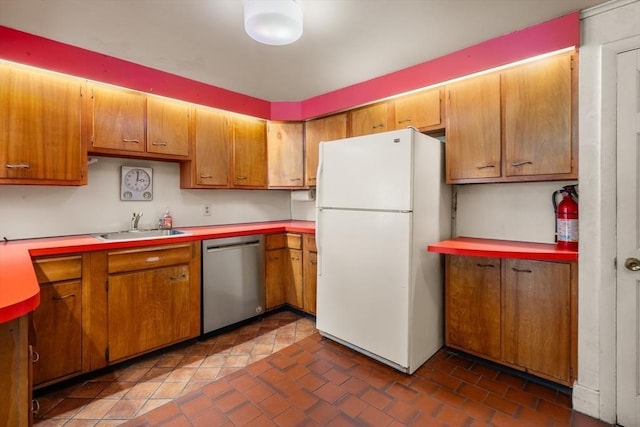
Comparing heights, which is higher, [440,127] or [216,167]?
[440,127]

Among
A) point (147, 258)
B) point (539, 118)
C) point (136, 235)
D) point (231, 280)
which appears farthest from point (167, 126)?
point (539, 118)

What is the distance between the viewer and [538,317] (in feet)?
6.53

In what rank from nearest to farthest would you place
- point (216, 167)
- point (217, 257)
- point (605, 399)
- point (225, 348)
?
point (605, 399)
point (225, 348)
point (217, 257)
point (216, 167)

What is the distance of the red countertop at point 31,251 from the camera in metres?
0.94

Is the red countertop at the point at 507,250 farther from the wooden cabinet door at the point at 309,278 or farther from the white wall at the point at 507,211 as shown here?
the wooden cabinet door at the point at 309,278

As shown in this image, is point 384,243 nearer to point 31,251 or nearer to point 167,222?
point 167,222

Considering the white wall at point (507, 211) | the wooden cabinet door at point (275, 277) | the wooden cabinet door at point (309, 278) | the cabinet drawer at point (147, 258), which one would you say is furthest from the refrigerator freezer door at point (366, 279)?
the cabinet drawer at point (147, 258)

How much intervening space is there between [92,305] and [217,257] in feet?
3.07

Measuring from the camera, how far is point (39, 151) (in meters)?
2.12

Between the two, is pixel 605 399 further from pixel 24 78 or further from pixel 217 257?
pixel 24 78

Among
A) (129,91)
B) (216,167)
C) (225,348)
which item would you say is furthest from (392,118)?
(225,348)

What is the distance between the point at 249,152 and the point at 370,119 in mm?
1362

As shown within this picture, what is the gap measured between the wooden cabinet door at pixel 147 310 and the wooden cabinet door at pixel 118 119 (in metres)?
1.04

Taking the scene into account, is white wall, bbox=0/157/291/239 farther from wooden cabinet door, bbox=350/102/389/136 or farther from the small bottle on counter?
wooden cabinet door, bbox=350/102/389/136
